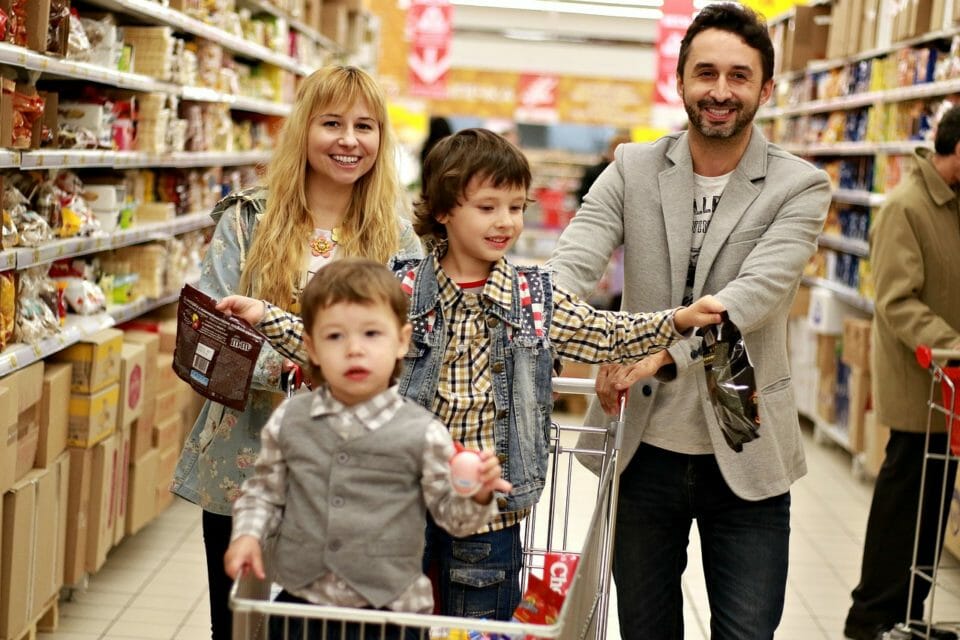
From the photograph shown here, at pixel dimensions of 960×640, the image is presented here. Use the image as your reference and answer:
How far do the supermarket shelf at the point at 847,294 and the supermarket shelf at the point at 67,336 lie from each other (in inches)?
157

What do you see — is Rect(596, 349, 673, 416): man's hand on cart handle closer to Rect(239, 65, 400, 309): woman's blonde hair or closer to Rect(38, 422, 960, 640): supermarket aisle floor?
Rect(239, 65, 400, 309): woman's blonde hair

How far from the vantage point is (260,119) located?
8438mm

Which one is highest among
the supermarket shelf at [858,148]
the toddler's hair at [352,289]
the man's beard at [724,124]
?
the supermarket shelf at [858,148]

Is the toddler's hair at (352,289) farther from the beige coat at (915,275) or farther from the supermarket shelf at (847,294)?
the supermarket shelf at (847,294)

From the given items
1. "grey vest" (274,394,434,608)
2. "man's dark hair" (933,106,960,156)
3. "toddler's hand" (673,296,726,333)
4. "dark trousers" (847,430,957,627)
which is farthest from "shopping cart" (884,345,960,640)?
"grey vest" (274,394,434,608)

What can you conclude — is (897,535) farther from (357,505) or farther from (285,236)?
(357,505)

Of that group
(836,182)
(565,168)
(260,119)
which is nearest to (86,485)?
(260,119)

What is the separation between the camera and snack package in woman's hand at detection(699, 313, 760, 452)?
95.5 inches

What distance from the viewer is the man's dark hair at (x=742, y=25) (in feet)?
8.77

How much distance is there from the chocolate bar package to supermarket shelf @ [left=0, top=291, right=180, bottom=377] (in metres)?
1.19

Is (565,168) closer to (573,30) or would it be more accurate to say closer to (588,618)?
(573,30)

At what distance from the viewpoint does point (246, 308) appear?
227 centimetres

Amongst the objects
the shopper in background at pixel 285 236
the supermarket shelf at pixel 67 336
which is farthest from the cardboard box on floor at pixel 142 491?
the shopper in background at pixel 285 236

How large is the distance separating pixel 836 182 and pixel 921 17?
2.51 metres
